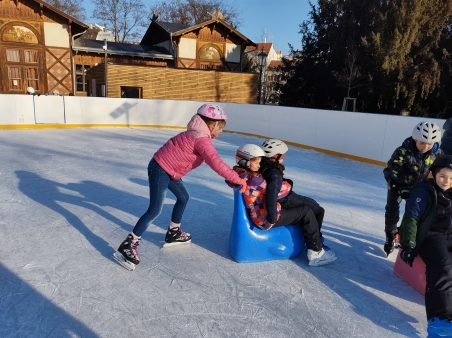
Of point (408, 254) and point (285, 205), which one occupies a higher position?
point (285, 205)

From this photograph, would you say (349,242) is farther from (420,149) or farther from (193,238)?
(193,238)

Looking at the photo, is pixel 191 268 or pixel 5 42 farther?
pixel 5 42

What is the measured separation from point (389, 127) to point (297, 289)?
560 centimetres

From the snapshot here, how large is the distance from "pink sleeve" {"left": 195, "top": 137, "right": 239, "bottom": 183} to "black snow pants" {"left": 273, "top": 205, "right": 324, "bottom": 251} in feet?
1.64

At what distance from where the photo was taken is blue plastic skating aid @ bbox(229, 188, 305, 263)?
8.20ft

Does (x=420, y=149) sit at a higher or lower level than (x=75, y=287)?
higher

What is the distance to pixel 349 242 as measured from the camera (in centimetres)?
309

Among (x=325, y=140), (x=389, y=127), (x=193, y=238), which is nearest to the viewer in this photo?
(x=193, y=238)

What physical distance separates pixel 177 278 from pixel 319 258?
104cm

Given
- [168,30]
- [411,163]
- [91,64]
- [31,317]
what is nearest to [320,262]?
[411,163]

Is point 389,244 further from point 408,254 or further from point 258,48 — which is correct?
point 258,48

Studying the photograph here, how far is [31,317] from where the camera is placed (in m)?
1.89

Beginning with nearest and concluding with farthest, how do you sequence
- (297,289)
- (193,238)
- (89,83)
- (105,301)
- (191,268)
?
(105,301), (297,289), (191,268), (193,238), (89,83)

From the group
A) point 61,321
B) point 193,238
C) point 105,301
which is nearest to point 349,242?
point 193,238
